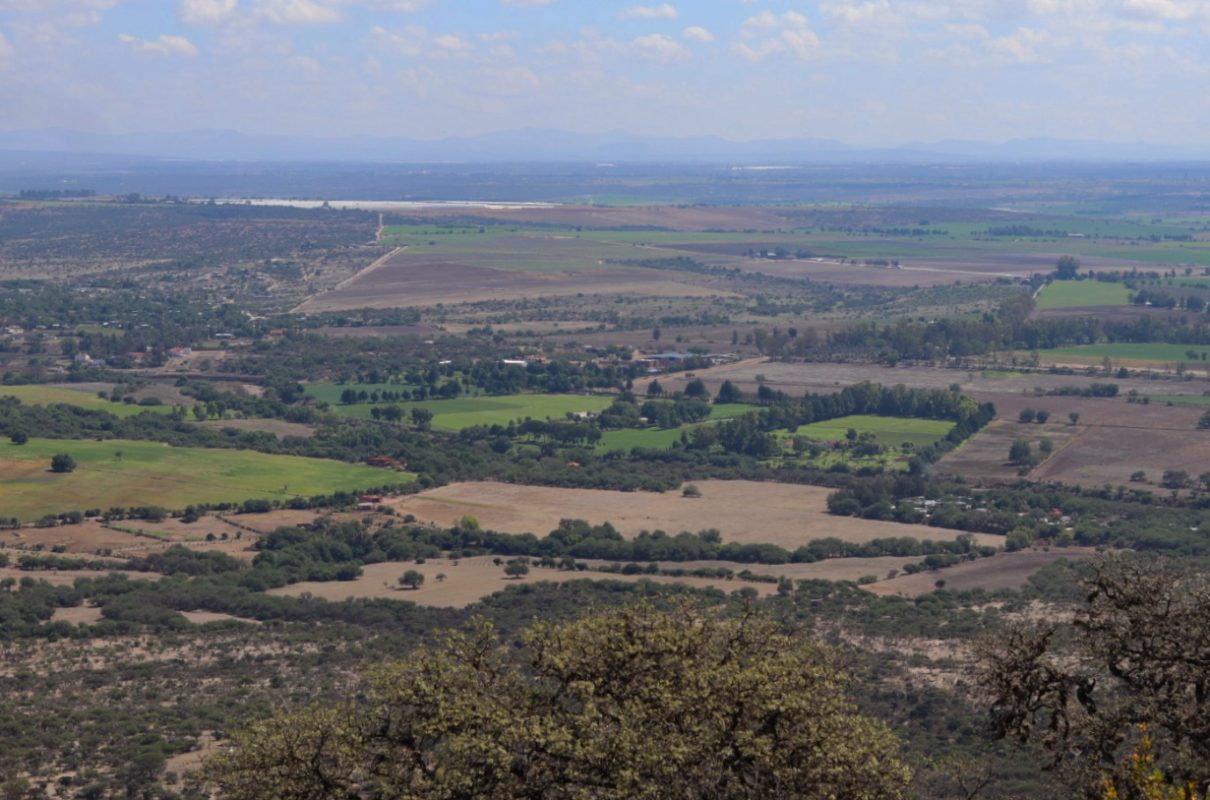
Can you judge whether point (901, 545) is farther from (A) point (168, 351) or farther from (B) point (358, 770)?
(A) point (168, 351)

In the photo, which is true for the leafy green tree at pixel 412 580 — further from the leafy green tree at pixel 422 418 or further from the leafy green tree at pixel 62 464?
the leafy green tree at pixel 422 418

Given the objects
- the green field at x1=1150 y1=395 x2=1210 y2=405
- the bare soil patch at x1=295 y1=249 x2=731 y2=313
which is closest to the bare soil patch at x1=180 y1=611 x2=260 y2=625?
the green field at x1=1150 y1=395 x2=1210 y2=405

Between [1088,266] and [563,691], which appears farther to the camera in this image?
[1088,266]

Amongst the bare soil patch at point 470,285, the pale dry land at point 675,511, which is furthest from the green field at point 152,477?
the bare soil patch at point 470,285

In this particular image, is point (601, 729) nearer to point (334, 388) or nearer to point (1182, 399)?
point (1182, 399)

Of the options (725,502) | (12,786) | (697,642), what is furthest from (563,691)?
(725,502)

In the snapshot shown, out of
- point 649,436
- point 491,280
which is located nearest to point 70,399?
point 649,436
